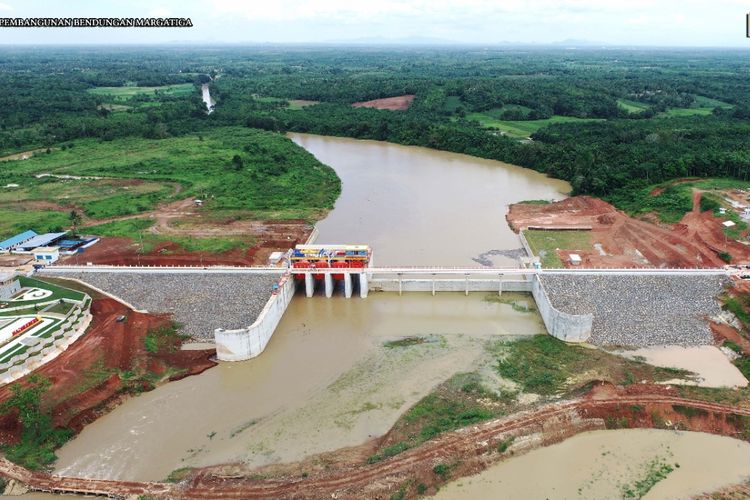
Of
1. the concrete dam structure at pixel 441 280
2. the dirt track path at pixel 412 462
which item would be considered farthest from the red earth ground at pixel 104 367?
the concrete dam structure at pixel 441 280

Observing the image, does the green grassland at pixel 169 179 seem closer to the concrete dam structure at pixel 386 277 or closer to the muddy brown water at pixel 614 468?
the concrete dam structure at pixel 386 277

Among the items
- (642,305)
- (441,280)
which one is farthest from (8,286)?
(642,305)

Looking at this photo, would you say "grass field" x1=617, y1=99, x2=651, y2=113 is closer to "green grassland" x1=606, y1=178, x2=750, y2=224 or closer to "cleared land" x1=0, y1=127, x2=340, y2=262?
"green grassland" x1=606, y1=178, x2=750, y2=224

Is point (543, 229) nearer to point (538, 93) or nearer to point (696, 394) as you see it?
point (696, 394)

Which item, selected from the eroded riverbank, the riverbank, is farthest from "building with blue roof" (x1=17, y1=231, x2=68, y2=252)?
the eroded riverbank

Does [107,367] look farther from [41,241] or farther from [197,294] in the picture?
[41,241]
